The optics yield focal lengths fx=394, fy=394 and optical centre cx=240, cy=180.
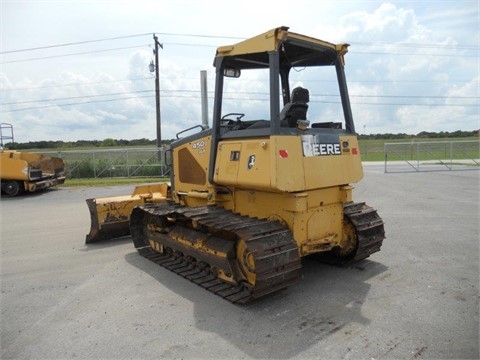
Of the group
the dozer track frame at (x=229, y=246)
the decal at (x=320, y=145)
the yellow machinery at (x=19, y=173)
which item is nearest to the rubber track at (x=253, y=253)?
the dozer track frame at (x=229, y=246)

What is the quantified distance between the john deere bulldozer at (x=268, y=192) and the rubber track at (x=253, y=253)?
0.01 meters

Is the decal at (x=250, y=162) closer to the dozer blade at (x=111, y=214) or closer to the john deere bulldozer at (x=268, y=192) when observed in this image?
the john deere bulldozer at (x=268, y=192)

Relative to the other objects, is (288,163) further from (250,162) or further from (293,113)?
(293,113)

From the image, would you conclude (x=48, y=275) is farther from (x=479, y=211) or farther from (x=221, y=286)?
(x=479, y=211)

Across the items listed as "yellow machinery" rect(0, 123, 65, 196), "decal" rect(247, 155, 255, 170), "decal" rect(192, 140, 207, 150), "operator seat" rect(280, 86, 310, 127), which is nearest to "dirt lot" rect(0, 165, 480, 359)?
"decal" rect(247, 155, 255, 170)

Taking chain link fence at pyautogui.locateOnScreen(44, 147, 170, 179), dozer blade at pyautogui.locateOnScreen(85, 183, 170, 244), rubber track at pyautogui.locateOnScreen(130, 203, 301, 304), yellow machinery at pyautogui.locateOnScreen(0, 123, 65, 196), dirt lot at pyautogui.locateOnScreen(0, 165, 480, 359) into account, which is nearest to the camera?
dirt lot at pyautogui.locateOnScreen(0, 165, 480, 359)

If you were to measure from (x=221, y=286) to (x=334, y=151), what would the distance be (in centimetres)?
231

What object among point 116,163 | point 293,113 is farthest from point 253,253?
point 116,163

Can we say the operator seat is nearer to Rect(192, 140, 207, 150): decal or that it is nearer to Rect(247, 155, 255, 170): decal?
Rect(247, 155, 255, 170): decal

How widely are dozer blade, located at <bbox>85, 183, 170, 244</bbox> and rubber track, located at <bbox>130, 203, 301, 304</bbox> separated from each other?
1.94 meters

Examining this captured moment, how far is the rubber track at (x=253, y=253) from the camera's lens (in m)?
4.34

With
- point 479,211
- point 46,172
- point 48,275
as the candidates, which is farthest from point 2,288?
point 46,172

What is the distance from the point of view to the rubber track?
4.34 meters

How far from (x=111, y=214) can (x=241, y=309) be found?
4126mm
